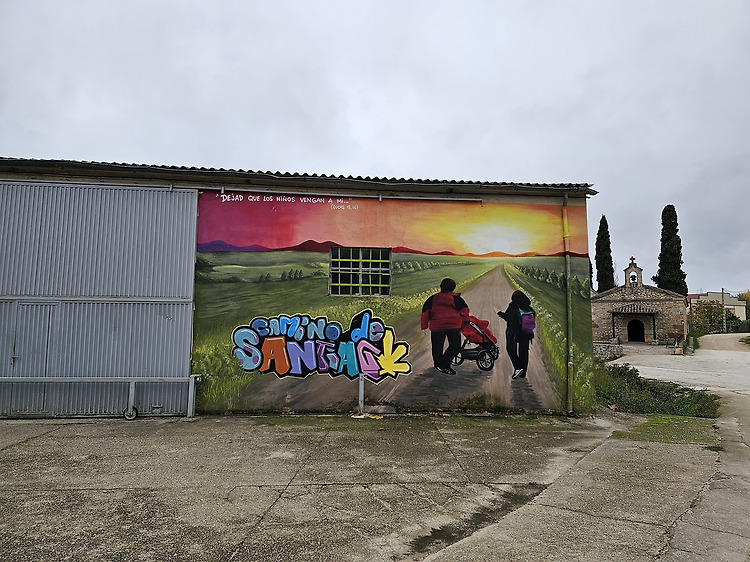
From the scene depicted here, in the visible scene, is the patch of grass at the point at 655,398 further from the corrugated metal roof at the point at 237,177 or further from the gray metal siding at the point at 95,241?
the gray metal siding at the point at 95,241

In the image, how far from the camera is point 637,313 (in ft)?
122

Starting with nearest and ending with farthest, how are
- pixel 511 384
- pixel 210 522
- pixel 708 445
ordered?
pixel 210 522 → pixel 708 445 → pixel 511 384

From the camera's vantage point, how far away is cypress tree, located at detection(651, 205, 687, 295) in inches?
1478

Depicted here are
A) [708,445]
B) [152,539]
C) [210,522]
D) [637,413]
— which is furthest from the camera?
[637,413]

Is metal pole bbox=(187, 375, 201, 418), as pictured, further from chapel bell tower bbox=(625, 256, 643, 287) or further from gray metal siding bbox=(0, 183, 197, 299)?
chapel bell tower bbox=(625, 256, 643, 287)

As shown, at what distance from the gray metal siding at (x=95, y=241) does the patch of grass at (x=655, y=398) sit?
9.77 m

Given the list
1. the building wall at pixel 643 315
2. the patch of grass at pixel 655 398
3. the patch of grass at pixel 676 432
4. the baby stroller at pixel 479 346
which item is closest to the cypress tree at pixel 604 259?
the building wall at pixel 643 315

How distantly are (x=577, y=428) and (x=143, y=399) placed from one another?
7755 mm

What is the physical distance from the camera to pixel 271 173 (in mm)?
8711

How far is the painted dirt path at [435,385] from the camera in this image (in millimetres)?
8594

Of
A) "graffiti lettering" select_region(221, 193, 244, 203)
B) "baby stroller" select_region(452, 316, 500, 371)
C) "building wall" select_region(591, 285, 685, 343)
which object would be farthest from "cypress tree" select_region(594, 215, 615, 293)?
"graffiti lettering" select_region(221, 193, 244, 203)

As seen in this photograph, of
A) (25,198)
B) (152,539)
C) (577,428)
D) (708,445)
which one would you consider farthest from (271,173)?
(708,445)

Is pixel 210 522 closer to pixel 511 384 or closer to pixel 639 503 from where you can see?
pixel 639 503

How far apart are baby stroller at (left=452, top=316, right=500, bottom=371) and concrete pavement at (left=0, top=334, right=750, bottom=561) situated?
4.80ft
